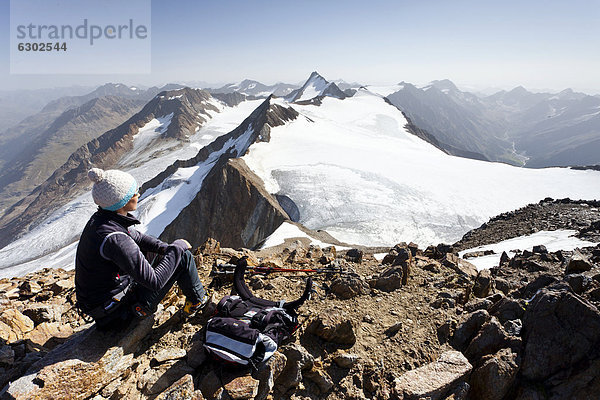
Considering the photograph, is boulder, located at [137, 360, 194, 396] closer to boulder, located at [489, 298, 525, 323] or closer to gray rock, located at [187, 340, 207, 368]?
gray rock, located at [187, 340, 207, 368]

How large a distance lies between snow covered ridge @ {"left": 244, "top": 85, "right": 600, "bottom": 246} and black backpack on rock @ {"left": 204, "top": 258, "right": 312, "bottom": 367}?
23.5 m

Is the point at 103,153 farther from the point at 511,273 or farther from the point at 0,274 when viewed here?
the point at 511,273

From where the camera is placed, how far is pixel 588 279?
5148 millimetres

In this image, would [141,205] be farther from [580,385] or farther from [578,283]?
[580,385]

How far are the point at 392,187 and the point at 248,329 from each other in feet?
111

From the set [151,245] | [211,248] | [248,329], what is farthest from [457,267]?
[151,245]

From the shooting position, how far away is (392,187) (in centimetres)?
3481

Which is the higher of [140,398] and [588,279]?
[588,279]

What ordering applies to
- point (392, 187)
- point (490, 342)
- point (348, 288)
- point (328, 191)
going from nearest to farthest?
point (490, 342), point (348, 288), point (392, 187), point (328, 191)

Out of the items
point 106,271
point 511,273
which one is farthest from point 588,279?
point 106,271

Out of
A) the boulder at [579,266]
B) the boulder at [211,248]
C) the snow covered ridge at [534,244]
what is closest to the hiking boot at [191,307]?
the boulder at [211,248]

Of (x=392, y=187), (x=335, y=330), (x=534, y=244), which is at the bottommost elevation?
(x=392, y=187)

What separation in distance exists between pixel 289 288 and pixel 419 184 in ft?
110

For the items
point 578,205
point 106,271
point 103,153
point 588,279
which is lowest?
point 103,153
